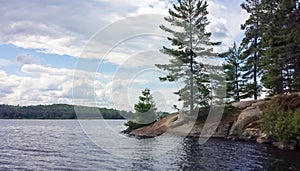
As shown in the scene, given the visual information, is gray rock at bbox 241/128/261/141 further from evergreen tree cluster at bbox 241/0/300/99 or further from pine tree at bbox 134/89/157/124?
pine tree at bbox 134/89/157/124

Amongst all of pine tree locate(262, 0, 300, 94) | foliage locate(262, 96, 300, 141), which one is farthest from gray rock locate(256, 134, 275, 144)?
pine tree locate(262, 0, 300, 94)

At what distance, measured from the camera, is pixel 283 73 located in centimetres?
3494

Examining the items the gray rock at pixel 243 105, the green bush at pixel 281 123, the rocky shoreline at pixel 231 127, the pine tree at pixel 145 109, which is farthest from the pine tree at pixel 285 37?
the pine tree at pixel 145 109

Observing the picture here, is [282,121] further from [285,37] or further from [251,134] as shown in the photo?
[251,134]

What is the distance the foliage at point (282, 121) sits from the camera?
26.7 meters

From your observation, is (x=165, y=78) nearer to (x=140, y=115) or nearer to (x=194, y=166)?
(x=140, y=115)

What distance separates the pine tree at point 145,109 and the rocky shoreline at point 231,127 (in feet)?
15.0

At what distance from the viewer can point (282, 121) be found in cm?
2786

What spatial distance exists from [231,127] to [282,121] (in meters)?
11.3

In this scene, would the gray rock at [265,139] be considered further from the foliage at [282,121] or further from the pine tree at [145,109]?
the pine tree at [145,109]

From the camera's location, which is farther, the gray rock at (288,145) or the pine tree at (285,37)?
the pine tree at (285,37)

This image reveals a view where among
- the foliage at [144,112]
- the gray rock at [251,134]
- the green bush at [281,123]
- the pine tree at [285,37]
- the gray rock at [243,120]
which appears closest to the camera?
the green bush at [281,123]

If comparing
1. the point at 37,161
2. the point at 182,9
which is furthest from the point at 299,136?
the point at 182,9

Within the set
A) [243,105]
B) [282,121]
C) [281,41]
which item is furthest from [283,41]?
[243,105]
